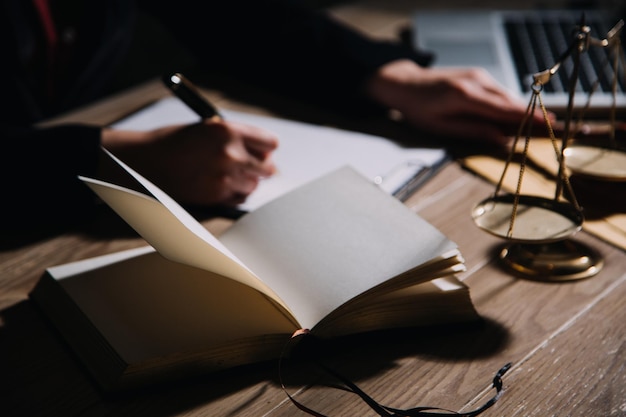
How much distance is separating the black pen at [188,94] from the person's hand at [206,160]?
1.0 inches

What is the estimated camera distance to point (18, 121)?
1.31 meters

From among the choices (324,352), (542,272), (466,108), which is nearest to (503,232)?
(542,272)

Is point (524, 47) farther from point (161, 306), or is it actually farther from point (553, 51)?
point (161, 306)

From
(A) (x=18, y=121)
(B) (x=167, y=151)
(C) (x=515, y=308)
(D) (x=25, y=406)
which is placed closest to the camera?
(D) (x=25, y=406)

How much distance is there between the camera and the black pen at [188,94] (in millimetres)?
890

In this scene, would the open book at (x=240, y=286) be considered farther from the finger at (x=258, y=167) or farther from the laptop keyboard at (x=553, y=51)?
the laptop keyboard at (x=553, y=51)

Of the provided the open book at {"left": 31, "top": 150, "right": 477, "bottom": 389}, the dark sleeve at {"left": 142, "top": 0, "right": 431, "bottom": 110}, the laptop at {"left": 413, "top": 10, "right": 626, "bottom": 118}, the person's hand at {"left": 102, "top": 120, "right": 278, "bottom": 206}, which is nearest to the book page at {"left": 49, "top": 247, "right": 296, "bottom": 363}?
the open book at {"left": 31, "top": 150, "right": 477, "bottom": 389}

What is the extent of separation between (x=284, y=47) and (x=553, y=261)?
0.72m

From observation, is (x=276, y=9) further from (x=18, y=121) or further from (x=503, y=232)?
(x=503, y=232)

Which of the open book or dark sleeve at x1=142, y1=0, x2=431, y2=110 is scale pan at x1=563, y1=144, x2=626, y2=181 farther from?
dark sleeve at x1=142, y1=0, x2=431, y2=110

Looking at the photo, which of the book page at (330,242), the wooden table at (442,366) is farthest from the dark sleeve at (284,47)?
the wooden table at (442,366)

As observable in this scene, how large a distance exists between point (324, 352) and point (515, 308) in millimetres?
209

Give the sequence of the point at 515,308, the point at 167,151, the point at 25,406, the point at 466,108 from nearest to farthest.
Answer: the point at 25,406
the point at 515,308
the point at 167,151
the point at 466,108

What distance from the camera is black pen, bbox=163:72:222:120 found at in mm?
890
